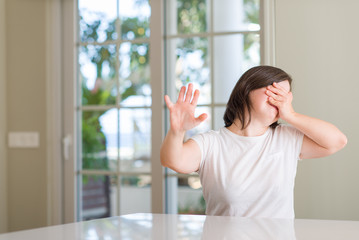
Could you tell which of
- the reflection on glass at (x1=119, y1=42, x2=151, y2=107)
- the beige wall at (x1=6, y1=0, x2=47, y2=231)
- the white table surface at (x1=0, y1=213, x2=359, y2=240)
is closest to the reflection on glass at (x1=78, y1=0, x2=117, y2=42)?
the reflection on glass at (x1=119, y1=42, x2=151, y2=107)

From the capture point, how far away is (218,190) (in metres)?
1.65

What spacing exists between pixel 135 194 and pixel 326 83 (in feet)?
4.99

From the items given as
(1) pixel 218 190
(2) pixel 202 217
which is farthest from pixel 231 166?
(2) pixel 202 217

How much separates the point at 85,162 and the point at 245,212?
202 cm

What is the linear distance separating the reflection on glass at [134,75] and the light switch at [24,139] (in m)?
0.72

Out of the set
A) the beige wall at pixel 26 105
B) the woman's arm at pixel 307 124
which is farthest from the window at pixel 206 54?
the woman's arm at pixel 307 124

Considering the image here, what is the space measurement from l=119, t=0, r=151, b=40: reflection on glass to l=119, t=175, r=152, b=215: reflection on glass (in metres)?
1.02

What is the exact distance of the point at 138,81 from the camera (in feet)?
10.6

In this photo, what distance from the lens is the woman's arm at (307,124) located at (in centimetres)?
164

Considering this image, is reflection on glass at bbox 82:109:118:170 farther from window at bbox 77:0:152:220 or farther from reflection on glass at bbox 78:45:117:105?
reflection on glass at bbox 78:45:117:105

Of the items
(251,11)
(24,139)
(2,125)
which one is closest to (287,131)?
(251,11)

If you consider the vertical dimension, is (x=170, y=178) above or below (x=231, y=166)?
below

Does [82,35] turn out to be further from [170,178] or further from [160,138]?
[170,178]

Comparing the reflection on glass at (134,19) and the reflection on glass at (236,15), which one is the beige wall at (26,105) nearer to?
the reflection on glass at (134,19)
